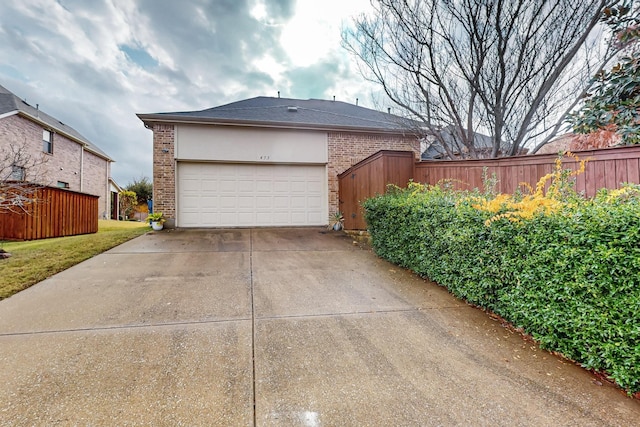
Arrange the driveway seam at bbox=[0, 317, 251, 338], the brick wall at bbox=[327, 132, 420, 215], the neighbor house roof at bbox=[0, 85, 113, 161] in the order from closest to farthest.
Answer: the driveway seam at bbox=[0, 317, 251, 338] < the brick wall at bbox=[327, 132, 420, 215] < the neighbor house roof at bbox=[0, 85, 113, 161]

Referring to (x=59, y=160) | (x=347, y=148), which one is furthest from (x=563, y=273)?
(x=59, y=160)

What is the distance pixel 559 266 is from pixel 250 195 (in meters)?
8.21

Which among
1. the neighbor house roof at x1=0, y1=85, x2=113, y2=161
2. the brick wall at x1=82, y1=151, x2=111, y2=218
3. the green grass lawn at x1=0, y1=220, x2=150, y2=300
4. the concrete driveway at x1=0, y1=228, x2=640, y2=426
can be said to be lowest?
the concrete driveway at x1=0, y1=228, x2=640, y2=426

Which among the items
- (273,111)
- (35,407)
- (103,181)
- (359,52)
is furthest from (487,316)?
(103,181)

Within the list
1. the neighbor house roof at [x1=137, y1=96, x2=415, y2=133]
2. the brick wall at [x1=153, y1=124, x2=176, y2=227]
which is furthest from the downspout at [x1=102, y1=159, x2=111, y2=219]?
the neighbor house roof at [x1=137, y1=96, x2=415, y2=133]

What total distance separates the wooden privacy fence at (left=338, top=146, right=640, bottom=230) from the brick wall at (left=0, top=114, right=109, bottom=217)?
31.9 ft

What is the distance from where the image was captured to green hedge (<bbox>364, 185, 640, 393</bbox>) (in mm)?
1800

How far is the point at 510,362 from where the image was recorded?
216 centimetres

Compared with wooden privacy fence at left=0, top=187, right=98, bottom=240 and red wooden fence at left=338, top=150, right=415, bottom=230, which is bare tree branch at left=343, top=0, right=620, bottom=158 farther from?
wooden privacy fence at left=0, top=187, right=98, bottom=240

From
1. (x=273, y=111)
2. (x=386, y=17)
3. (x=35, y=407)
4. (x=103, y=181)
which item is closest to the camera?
(x=35, y=407)

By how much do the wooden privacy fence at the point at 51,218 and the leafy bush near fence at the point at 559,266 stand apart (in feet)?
31.5

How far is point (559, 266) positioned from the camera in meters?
2.17

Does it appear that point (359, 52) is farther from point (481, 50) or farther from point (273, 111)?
point (273, 111)

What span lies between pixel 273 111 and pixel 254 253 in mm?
6651
